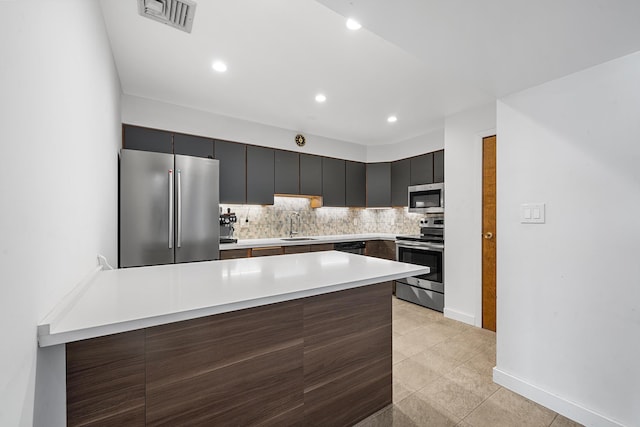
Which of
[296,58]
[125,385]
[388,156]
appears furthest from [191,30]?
[388,156]

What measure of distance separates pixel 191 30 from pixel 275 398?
2.29m

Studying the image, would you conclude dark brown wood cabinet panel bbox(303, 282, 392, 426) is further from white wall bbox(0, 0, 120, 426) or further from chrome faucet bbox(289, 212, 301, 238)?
chrome faucet bbox(289, 212, 301, 238)

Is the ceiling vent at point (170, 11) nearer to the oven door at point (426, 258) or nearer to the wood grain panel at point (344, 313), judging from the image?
the wood grain panel at point (344, 313)

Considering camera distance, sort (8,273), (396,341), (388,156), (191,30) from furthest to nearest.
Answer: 1. (388,156)
2. (396,341)
3. (191,30)
4. (8,273)

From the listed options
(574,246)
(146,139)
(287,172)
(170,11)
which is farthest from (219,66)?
(574,246)

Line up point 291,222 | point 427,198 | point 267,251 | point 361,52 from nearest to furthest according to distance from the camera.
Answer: point 361,52, point 267,251, point 427,198, point 291,222

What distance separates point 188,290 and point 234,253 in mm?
2188

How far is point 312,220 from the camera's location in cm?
469

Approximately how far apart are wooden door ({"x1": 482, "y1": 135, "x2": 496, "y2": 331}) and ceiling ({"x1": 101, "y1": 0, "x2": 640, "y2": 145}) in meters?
0.60

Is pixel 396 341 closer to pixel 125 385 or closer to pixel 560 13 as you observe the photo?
pixel 125 385

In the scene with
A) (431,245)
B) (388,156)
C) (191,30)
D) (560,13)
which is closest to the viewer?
(560,13)

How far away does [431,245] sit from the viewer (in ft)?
12.3

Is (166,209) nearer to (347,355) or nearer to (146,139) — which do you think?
(146,139)

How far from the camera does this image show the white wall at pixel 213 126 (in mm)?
3055
